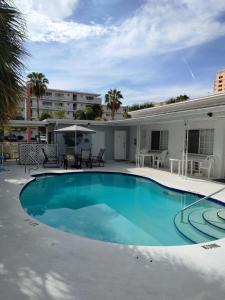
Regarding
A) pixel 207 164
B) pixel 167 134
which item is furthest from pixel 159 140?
pixel 207 164

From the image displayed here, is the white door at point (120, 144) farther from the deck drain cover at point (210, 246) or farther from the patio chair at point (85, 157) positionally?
the deck drain cover at point (210, 246)

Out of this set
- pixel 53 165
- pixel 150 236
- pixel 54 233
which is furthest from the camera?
pixel 53 165

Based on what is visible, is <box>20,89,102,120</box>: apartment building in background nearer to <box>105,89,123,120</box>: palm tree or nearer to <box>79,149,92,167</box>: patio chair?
<box>105,89,123,120</box>: palm tree

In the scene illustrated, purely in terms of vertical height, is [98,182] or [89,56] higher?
[89,56]

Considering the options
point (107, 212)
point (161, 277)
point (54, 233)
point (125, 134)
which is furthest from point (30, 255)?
point (125, 134)

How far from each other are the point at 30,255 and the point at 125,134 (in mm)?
15845

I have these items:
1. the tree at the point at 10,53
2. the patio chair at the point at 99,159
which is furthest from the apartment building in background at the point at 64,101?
the tree at the point at 10,53

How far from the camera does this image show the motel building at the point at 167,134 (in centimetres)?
1142

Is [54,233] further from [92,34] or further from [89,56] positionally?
[89,56]

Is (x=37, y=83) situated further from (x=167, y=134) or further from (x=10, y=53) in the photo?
(x=10, y=53)

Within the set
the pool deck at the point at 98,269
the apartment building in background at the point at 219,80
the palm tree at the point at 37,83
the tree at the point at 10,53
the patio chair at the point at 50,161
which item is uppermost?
the palm tree at the point at 37,83

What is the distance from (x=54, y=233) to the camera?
4836 millimetres

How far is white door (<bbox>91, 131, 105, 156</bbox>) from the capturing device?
18.4m

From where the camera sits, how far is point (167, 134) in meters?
15.5
